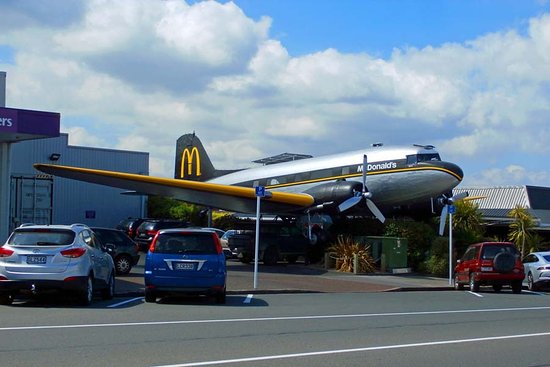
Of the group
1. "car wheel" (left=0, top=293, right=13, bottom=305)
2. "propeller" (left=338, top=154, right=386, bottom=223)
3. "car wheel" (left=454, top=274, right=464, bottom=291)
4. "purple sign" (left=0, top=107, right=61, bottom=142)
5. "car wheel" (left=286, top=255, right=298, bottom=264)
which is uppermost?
"purple sign" (left=0, top=107, right=61, bottom=142)

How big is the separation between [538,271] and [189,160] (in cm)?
2320

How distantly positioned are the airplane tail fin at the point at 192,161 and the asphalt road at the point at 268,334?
25077 mm

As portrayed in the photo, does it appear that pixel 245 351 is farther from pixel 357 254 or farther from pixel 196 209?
pixel 196 209

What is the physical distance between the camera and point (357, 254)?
29.8 metres

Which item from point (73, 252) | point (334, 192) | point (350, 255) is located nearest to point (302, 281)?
point (350, 255)

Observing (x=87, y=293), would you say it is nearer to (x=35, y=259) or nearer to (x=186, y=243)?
(x=35, y=259)

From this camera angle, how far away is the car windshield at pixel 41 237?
14875 millimetres

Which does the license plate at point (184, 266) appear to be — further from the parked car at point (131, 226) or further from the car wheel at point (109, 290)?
the parked car at point (131, 226)

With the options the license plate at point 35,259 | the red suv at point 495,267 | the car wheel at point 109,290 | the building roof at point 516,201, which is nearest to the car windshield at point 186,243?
the car wheel at point 109,290

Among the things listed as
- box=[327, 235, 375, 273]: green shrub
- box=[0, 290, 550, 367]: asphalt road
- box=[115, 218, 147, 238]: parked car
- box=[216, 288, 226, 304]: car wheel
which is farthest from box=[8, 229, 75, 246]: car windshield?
box=[115, 218, 147, 238]: parked car

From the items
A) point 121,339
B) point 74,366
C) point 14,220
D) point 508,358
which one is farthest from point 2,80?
point 508,358

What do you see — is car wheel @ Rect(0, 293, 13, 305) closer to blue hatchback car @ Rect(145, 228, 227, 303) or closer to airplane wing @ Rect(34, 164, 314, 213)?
blue hatchback car @ Rect(145, 228, 227, 303)

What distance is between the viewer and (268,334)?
1159 cm

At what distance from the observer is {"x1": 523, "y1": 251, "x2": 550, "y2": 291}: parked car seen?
25241 mm
